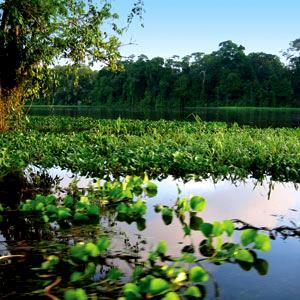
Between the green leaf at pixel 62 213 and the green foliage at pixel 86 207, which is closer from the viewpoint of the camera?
the green leaf at pixel 62 213

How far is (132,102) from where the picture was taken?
10625 cm

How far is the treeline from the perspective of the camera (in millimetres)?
88438

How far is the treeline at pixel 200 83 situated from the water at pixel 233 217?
7765cm

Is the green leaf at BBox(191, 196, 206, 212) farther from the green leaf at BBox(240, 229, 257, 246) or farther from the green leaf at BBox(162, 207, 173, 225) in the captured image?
the green leaf at BBox(240, 229, 257, 246)

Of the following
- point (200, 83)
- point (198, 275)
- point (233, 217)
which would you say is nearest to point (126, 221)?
point (233, 217)

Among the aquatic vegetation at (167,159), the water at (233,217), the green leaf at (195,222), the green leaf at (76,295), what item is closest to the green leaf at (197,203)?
the green leaf at (195,222)

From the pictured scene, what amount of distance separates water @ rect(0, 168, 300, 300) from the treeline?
77646mm

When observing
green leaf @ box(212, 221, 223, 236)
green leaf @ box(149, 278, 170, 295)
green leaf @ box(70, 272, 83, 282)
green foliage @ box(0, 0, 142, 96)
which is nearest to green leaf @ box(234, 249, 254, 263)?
green leaf @ box(212, 221, 223, 236)

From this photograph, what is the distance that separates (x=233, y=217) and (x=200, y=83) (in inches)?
3867

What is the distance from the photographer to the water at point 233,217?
3.44m

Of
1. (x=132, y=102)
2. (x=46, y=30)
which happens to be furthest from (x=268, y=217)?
(x=132, y=102)

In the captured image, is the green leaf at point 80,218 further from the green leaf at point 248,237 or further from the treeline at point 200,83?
→ the treeline at point 200,83

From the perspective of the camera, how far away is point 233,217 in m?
5.63

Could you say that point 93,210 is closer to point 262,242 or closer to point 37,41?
point 262,242
